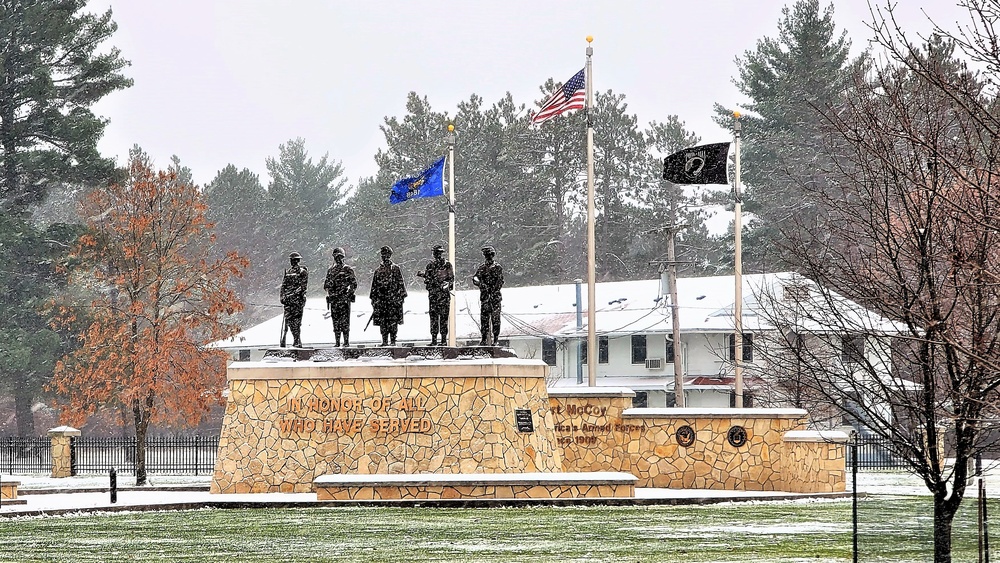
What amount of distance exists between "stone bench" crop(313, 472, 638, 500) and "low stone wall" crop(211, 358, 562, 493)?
1822 mm

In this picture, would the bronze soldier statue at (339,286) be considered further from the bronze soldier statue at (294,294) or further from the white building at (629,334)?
the white building at (629,334)

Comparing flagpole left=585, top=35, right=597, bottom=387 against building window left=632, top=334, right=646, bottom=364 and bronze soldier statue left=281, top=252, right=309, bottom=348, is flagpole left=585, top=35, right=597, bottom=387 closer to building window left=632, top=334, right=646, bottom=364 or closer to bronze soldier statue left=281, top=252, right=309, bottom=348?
bronze soldier statue left=281, top=252, right=309, bottom=348

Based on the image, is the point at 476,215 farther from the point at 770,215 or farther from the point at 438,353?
the point at 438,353

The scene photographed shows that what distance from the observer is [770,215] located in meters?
66.6

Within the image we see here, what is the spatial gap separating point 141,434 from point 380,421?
1028 cm

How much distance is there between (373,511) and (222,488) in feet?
17.9

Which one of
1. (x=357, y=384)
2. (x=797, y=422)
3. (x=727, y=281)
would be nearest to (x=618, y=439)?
(x=797, y=422)

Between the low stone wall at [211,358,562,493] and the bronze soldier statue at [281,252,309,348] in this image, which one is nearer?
the low stone wall at [211,358,562,493]

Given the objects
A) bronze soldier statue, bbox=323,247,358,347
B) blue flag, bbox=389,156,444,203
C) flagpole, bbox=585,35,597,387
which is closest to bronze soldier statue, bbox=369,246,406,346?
bronze soldier statue, bbox=323,247,358,347

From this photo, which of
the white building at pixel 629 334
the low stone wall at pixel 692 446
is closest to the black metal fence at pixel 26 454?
the white building at pixel 629 334

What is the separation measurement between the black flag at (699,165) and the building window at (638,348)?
23629mm

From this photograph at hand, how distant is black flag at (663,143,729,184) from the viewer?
112 ft

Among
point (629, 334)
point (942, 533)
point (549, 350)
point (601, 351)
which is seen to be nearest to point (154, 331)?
point (629, 334)

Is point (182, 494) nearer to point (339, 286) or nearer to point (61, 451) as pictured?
point (339, 286)
